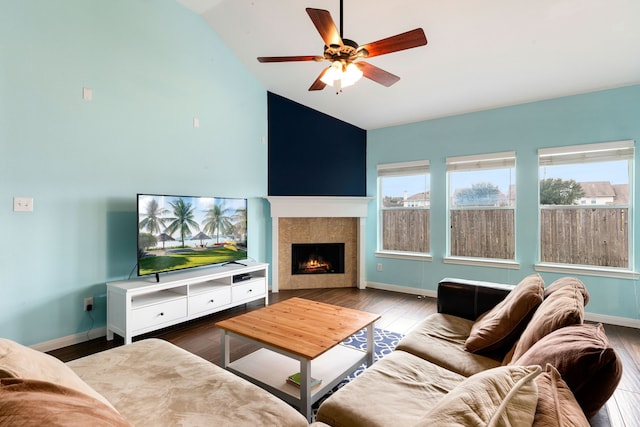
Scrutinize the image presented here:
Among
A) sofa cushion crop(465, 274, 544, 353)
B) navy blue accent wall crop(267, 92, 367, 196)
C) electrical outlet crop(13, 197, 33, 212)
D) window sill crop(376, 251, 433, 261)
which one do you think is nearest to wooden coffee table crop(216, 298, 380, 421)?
sofa cushion crop(465, 274, 544, 353)

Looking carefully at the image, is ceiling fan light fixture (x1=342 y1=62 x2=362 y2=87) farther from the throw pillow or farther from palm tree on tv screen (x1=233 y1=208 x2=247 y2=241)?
palm tree on tv screen (x1=233 y1=208 x2=247 y2=241)

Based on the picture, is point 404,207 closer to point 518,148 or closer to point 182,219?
point 518,148

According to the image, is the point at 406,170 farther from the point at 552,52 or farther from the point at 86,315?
the point at 86,315

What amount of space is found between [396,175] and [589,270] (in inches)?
104

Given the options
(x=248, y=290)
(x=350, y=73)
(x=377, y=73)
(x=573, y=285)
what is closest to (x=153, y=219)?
(x=248, y=290)

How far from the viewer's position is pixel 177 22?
11.3 ft

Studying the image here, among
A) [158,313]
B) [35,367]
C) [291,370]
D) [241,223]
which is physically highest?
[241,223]

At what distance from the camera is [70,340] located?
273 cm

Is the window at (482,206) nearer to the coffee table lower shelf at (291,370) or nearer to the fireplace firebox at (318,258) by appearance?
the fireplace firebox at (318,258)

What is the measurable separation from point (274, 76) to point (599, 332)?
4.12m

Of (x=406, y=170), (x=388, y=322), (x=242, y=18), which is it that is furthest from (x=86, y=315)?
(x=406, y=170)

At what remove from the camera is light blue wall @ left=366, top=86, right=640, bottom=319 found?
333 cm

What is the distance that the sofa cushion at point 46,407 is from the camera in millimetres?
581

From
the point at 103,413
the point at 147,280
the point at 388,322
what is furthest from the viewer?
the point at 388,322
